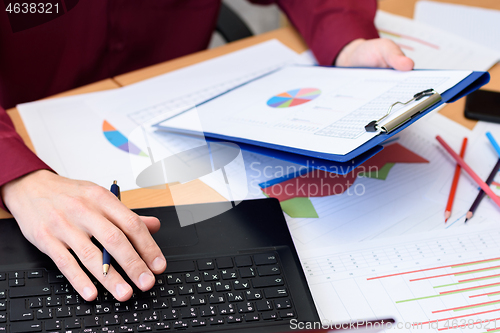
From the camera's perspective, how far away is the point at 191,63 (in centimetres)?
93

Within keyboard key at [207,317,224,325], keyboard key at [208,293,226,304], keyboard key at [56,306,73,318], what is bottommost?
keyboard key at [56,306,73,318]

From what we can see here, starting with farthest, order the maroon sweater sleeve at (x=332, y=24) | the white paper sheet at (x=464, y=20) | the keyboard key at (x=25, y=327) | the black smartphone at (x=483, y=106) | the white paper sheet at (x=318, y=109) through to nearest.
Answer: the white paper sheet at (x=464, y=20)
the maroon sweater sleeve at (x=332, y=24)
the black smartphone at (x=483, y=106)
the white paper sheet at (x=318, y=109)
the keyboard key at (x=25, y=327)

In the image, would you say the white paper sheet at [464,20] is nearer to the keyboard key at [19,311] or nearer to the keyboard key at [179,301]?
the keyboard key at [179,301]

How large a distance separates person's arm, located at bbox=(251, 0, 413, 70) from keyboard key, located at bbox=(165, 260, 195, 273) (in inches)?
20.7

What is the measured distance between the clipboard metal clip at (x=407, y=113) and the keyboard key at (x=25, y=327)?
0.41 metres

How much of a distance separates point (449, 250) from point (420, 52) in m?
0.57

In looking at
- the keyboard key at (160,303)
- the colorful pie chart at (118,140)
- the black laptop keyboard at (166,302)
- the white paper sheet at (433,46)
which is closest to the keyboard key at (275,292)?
the black laptop keyboard at (166,302)

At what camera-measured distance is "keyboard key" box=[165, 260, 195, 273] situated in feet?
1.60

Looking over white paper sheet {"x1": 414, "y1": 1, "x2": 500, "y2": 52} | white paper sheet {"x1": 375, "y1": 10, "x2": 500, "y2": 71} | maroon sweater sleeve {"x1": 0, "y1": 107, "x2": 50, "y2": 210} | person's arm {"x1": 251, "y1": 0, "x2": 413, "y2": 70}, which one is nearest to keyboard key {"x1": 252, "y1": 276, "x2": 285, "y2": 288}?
maroon sweater sleeve {"x1": 0, "y1": 107, "x2": 50, "y2": 210}

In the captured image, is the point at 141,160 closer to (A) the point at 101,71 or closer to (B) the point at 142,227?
(B) the point at 142,227

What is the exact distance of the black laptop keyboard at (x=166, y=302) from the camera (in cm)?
42

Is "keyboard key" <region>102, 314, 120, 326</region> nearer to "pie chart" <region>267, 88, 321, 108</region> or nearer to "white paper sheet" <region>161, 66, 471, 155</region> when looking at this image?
"white paper sheet" <region>161, 66, 471, 155</region>

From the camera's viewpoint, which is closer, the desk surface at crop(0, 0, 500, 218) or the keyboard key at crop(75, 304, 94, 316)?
the keyboard key at crop(75, 304, 94, 316)

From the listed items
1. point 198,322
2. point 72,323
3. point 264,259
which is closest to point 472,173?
point 264,259
